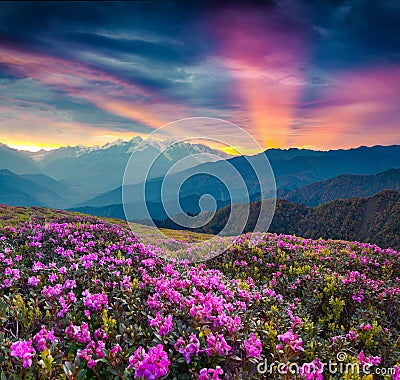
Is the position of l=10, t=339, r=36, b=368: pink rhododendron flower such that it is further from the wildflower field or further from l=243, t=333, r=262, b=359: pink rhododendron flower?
l=243, t=333, r=262, b=359: pink rhododendron flower

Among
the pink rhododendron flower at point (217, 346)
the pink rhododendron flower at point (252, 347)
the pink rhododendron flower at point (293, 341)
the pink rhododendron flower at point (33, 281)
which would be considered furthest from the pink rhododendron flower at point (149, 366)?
the pink rhododendron flower at point (33, 281)

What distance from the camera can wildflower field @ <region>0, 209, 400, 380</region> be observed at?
11.9 ft

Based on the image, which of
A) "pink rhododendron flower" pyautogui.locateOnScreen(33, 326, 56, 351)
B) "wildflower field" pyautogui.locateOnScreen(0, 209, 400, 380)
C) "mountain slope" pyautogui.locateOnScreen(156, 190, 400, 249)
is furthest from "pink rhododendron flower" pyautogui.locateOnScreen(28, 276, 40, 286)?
"mountain slope" pyautogui.locateOnScreen(156, 190, 400, 249)

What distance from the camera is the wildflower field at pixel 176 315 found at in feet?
11.9

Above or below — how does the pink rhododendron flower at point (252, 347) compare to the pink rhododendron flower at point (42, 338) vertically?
below

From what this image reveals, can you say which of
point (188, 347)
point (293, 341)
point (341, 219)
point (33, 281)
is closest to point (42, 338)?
point (188, 347)

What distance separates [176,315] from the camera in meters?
4.73

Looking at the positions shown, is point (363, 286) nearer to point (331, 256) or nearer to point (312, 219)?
point (331, 256)

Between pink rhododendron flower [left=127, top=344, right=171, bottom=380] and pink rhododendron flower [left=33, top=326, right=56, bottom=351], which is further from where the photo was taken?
pink rhododendron flower [left=33, top=326, right=56, bottom=351]

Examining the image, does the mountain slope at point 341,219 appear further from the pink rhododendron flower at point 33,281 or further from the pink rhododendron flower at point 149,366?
the pink rhododendron flower at point 149,366

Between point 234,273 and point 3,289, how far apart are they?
6.67m

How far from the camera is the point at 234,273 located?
10453 mm

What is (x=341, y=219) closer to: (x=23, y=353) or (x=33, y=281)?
(x=33, y=281)

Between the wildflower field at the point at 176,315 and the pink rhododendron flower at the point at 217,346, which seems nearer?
the wildflower field at the point at 176,315
